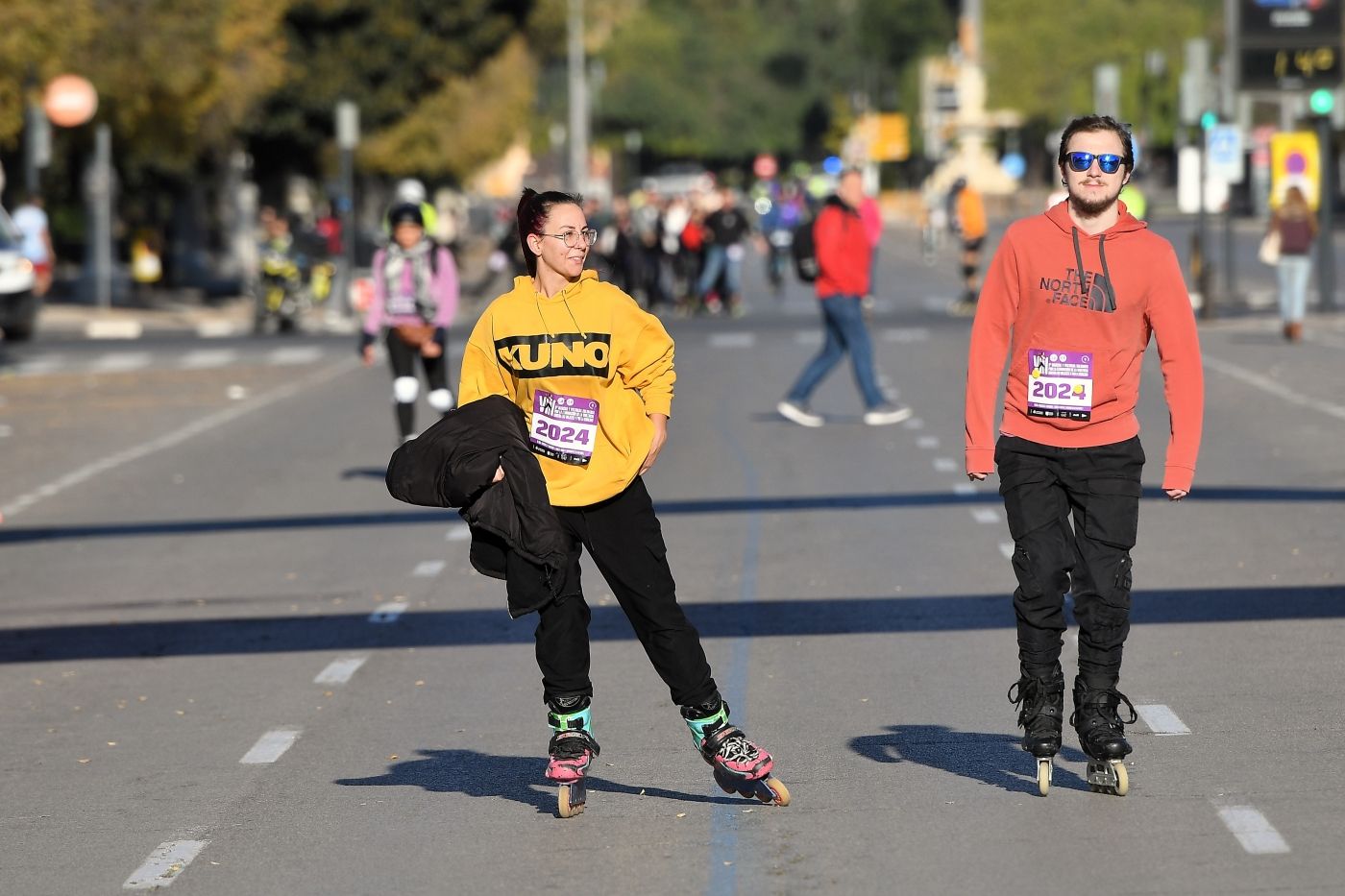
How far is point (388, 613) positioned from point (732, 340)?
69.5ft

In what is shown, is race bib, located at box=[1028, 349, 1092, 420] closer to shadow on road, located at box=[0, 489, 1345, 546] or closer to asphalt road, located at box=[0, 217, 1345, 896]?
asphalt road, located at box=[0, 217, 1345, 896]

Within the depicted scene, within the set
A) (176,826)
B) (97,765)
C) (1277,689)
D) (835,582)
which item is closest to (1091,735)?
(1277,689)

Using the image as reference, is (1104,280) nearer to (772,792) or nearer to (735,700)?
(772,792)

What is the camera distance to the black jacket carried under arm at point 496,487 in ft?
21.5

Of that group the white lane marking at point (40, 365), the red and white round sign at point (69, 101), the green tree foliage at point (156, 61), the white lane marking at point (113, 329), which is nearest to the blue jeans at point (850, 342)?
the white lane marking at point (40, 365)

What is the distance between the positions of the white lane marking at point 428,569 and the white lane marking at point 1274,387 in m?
9.11

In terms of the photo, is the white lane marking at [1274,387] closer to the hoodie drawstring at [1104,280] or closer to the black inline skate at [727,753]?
the hoodie drawstring at [1104,280]

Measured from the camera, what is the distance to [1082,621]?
6.88 meters

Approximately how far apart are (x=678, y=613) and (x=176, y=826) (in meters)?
1.51

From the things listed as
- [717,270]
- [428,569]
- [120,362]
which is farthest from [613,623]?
[717,270]

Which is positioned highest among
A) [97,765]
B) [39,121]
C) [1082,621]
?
[39,121]

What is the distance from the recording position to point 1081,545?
690 cm

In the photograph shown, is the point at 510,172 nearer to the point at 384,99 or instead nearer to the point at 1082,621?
the point at 384,99

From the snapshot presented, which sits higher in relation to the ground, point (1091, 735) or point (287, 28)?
point (287, 28)
